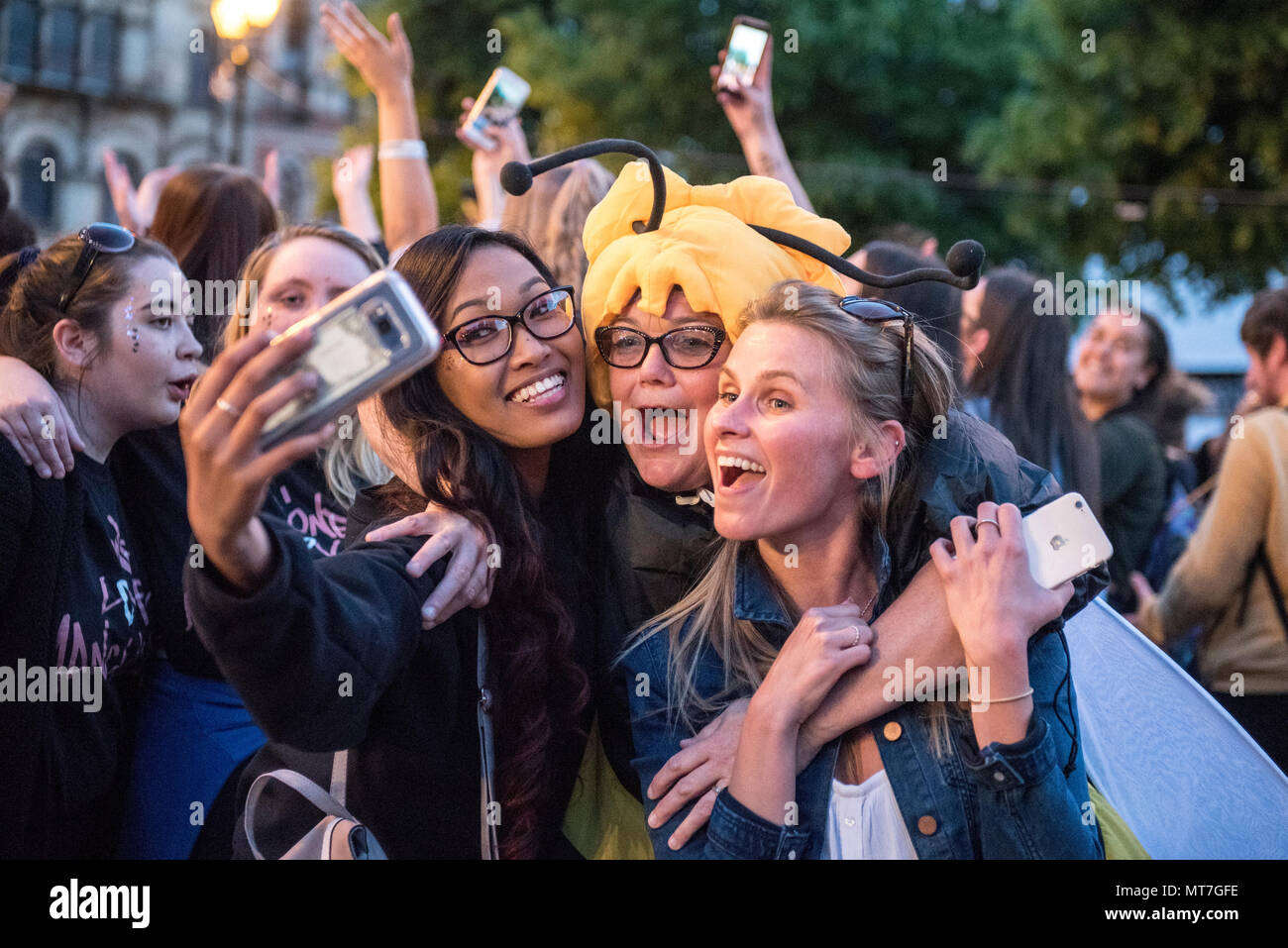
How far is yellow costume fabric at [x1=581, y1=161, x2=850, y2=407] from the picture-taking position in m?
2.54

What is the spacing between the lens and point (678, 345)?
2.61 meters

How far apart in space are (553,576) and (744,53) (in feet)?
6.91

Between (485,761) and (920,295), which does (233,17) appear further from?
(485,761)

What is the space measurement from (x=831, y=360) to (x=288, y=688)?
1125mm

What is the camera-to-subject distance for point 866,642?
2.30m

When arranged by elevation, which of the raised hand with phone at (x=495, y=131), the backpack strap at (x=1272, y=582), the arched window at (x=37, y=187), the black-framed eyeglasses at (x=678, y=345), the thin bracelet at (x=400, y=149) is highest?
the arched window at (x=37, y=187)

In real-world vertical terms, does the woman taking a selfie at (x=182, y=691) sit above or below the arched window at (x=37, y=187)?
below

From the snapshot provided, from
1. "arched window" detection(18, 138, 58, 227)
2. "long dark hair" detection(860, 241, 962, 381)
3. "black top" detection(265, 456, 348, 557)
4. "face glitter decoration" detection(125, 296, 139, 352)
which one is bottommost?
"black top" detection(265, 456, 348, 557)

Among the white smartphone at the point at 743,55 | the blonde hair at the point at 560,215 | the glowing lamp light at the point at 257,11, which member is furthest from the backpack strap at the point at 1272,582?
the glowing lamp light at the point at 257,11

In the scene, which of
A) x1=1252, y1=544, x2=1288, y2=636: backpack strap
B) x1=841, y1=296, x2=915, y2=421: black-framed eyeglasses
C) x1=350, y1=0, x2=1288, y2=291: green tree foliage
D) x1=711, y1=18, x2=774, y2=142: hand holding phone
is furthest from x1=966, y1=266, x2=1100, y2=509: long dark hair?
x1=350, y1=0, x2=1288, y2=291: green tree foliage

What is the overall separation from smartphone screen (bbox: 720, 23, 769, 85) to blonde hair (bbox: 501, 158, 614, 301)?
52 cm

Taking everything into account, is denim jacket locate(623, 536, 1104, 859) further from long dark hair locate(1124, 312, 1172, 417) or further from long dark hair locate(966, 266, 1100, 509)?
long dark hair locate(1124, 312, 1172, 417)

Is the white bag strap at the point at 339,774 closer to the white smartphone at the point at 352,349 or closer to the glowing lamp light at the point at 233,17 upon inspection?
the white smartphone at the point at 352,349

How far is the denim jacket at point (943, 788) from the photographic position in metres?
2.15
